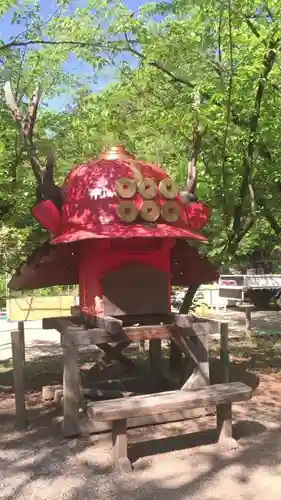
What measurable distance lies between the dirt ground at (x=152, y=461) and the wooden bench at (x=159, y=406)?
0.19 metres

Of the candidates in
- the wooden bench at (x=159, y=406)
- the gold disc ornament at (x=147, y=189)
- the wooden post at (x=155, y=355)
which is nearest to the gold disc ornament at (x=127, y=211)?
the gold disc ornament at (x=147, y=189)

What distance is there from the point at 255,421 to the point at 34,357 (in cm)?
574

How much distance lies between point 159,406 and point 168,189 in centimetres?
218

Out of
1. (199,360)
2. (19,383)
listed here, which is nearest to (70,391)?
(19,383)

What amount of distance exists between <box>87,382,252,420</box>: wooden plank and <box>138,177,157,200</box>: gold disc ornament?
1.95 metres

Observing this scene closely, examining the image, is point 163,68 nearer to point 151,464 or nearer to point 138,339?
point 138,339

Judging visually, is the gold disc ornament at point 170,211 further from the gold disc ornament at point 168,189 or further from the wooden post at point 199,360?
the wooden post at point 199,360

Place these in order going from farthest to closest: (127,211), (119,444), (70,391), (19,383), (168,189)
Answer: (19,383), (168,189), (127,211), (70,391), (119,444)

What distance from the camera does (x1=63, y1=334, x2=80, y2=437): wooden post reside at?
5.01 metres

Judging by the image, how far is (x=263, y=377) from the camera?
7.61m

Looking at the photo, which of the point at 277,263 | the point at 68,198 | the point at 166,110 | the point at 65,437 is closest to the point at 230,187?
the point at 166,110

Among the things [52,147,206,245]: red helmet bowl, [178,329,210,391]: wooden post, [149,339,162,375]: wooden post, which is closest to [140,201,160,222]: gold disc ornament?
[52,147,206,245]: red helmet bowl

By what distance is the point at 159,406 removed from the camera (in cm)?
452

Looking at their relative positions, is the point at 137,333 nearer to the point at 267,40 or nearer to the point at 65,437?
the point at 65,437
